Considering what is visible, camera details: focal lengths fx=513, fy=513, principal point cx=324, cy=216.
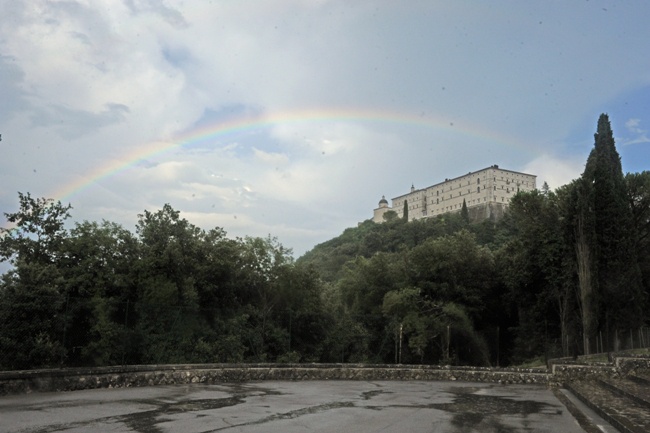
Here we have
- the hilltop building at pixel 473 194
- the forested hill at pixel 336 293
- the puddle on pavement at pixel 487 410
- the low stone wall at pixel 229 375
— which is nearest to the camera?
the puddle on pavement at pixel 487 410

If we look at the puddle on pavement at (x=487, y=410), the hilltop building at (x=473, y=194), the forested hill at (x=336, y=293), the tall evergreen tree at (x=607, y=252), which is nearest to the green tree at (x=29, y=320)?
the forested hill at (x=336, y=293)

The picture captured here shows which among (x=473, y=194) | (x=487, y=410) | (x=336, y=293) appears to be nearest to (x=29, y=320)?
(x=487, y=410)

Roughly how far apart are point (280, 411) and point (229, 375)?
8384 millimetres

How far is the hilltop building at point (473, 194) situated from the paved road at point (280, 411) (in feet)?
410

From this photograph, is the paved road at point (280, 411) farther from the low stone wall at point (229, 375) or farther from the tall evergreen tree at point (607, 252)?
the tall evergreen tree at point (607, 252)

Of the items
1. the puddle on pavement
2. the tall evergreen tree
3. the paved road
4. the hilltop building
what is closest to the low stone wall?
the paved road

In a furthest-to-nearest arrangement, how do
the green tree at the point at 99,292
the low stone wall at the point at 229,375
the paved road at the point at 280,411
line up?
the green tree at the point at 99,292 < the low stone wall at the point at 229,375 < the paved road at the point at 280,411

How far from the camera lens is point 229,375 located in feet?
58.8

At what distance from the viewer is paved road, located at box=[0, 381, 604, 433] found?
8.08 metres

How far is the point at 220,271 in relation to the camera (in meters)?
28.0

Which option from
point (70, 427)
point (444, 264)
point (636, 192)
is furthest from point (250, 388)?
point (636, 192)

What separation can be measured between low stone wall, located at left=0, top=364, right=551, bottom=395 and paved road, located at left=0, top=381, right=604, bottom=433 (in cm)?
57

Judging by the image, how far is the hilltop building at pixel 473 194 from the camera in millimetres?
136625

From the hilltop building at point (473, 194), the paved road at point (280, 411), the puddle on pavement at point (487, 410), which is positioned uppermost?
the hilltop building at point (473, 194)
